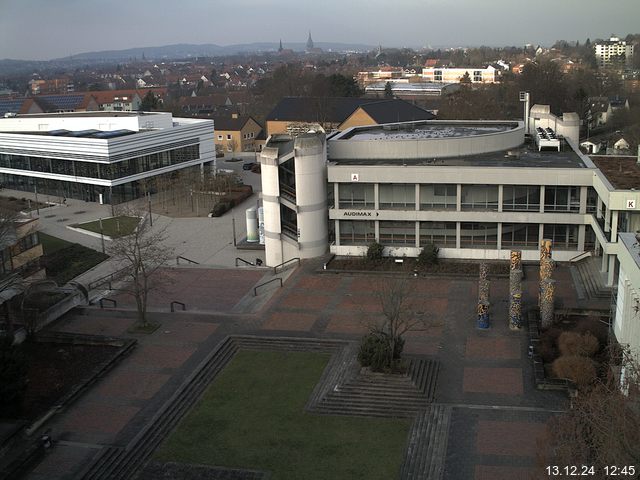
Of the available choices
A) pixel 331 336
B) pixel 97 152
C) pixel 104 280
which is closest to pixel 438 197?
pixel 331 336

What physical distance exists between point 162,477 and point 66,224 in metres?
37.4

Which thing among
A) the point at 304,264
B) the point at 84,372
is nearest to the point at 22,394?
the point at 84,372

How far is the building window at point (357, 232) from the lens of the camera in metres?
40.2

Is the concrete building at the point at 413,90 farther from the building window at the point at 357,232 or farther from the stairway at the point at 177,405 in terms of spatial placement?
the stairway at the point at 177,405

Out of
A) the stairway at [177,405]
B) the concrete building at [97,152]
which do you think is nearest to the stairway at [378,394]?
the stairway at [177,405]

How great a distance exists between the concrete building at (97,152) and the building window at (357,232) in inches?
1067

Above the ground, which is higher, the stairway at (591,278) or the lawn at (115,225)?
the stairway at (591,278)

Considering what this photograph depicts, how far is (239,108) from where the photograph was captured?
128750mm

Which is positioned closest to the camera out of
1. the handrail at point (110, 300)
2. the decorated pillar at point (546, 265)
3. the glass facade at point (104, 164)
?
the decorated pillar at point (546, 265)

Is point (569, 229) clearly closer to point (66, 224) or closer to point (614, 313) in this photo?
point (614, 313)

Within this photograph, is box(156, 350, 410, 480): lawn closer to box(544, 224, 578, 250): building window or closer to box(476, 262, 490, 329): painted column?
box(476, 262, 490, 329): painted column

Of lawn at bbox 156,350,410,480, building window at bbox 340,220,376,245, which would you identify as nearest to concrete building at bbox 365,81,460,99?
building window at bbox 340,220,376,245

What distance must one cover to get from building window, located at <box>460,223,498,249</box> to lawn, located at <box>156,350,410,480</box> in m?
15.6

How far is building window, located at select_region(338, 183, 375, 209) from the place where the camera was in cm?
3975
